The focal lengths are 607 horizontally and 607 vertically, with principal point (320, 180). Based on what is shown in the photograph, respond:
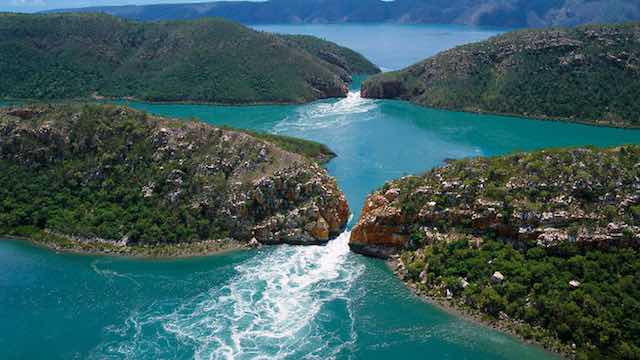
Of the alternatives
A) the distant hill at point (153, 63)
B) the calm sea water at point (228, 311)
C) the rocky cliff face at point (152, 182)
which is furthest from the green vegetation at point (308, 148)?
the distant hill at point (153, 63)

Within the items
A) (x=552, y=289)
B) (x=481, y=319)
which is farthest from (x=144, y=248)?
(x=552, y=289)

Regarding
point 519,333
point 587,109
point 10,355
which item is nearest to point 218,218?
point 10,355

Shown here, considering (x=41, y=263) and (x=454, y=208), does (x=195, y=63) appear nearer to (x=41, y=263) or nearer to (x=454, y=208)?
(x=41, y=263)

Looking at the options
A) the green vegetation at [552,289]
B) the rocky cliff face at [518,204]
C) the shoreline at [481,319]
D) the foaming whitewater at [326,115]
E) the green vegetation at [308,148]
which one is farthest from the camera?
the foaming whitewater at [326,115]

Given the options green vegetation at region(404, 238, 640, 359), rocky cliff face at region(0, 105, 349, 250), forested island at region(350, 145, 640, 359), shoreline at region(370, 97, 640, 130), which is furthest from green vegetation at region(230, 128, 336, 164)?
shoreline at region(370, 97, 640, 130)

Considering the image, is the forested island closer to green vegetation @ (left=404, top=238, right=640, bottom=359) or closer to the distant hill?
green vegetation @ (left=404, top=238, right=640, bottom=359)

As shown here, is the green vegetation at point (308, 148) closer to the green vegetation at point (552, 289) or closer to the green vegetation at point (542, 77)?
the green vegetation at point (552, 289)
